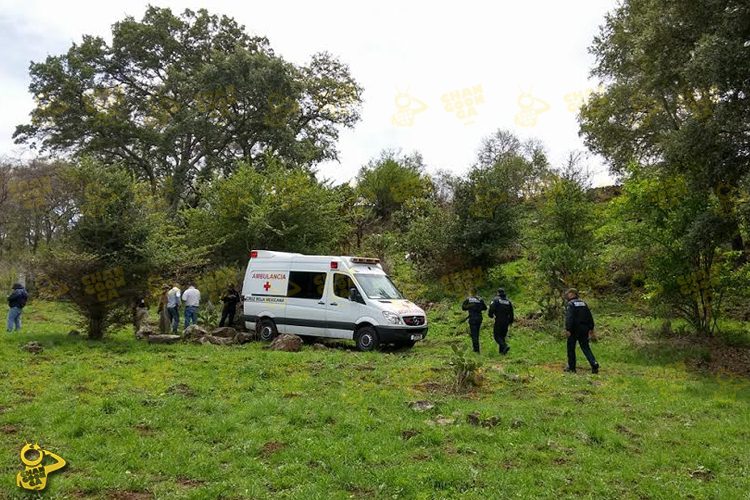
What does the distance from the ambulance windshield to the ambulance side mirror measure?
0.68ft

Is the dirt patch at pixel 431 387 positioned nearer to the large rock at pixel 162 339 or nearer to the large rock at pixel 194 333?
the large rock at pixel 194 333

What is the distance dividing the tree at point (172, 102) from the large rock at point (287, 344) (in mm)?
17468

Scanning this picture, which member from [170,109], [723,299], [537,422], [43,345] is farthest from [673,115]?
[170,109]

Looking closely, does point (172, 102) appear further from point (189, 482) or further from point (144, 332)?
point (189, 482)

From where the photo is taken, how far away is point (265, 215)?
24.8m

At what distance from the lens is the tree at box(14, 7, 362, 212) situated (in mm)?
29906

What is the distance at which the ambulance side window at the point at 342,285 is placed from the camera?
14.5 metres

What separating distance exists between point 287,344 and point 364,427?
275 inches

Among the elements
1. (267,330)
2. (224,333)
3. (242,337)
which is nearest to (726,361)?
(267,330)

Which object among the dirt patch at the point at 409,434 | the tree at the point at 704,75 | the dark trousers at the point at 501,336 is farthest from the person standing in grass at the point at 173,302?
the tree at the point at 704,75

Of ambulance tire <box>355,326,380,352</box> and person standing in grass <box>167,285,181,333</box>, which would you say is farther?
person standing in grass <box>167,285,181,333</box>

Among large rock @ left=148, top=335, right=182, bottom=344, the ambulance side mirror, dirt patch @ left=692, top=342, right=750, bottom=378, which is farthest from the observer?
large rock @ left=148, top=335, right=182, bottom=344

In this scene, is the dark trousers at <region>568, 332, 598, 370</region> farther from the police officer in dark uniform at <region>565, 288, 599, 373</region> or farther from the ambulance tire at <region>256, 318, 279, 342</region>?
the ambulance tire at <region>256, 318, 279, 342</region>

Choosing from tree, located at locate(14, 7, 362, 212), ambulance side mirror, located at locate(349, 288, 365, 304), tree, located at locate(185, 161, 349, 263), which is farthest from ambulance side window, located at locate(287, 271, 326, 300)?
tree, located at locate(14, 7, 362, 212)
